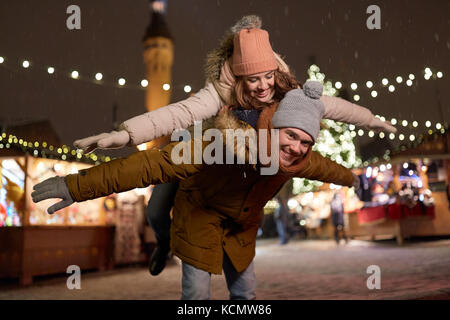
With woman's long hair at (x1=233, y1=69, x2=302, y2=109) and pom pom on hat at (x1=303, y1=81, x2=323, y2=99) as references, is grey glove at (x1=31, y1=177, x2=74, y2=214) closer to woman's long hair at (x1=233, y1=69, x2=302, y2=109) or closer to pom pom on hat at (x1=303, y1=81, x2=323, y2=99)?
woman's long hair at (x1=233, y1=69, x2=302, y2=109)

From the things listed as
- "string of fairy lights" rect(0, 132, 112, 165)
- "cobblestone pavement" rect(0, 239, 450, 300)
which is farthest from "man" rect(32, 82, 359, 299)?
"string of fairy lights" rect(0, 132, 112, 165)

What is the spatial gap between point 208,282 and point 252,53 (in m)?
1.33

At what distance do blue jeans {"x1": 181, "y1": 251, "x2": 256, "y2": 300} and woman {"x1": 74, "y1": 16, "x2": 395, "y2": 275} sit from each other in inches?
33.8

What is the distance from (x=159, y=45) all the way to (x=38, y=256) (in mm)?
40836

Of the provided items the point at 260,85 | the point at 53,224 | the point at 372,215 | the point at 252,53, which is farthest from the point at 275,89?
the point at 372,215

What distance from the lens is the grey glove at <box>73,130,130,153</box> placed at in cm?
192

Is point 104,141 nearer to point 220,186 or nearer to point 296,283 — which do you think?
point 220,186

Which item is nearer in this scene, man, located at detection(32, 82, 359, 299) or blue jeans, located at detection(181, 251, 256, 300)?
man, located at detection(32, 82, 359, 299)

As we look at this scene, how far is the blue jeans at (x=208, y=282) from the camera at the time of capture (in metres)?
2.46

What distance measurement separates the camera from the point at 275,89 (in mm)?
2457

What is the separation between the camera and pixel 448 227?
11.5 metres

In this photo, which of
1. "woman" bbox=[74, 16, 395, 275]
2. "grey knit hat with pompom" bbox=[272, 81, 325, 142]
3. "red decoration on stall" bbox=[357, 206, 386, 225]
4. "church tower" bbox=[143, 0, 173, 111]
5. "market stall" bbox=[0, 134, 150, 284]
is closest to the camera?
"grey knit hat with pompom" bbox=[272, 81, 325, 142]

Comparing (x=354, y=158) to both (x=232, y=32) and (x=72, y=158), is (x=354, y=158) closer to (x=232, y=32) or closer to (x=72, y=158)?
(x=72, y=158)

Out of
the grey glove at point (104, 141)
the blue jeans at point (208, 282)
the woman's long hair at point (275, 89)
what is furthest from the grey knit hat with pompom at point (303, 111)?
the blue jeans at point (208, 282)
